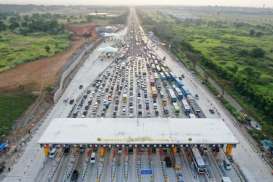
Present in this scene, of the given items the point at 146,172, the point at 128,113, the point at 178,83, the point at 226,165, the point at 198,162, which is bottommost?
the point at 146,172

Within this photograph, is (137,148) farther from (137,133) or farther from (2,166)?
(2,166)

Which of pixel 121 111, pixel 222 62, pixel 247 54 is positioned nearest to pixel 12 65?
pixel 121 111

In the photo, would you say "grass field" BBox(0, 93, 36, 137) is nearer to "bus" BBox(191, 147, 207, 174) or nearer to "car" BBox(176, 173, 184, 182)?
"car" BBox(176, 173, 184, 182)

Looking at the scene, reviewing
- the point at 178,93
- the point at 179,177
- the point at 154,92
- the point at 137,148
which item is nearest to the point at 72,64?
the point at 154,92

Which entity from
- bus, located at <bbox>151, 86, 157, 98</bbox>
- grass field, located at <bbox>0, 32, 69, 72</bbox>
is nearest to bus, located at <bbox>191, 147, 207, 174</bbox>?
bus, located at <bbox>151, 86, 157, 98</bbox>

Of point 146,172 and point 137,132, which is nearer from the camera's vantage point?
point 146,172

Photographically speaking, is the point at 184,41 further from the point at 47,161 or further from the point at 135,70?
the point at 47,161
